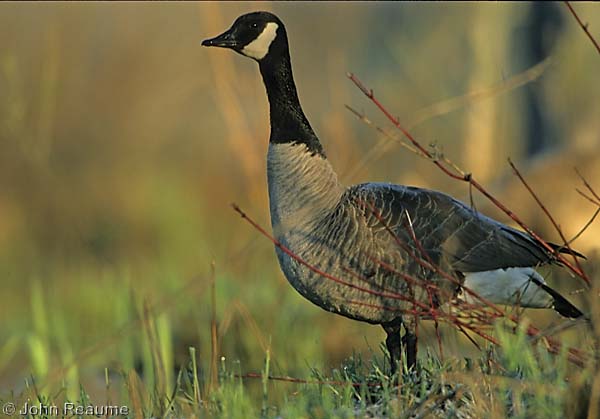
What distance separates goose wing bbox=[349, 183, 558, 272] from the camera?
159 inches

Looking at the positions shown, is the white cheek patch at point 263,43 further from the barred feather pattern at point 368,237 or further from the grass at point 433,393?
the grass at point 433,393

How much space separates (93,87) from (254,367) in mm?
4257

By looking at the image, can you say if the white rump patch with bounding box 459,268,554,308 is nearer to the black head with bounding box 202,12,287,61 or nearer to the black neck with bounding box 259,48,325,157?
the black neck with bounding box 259,48,325,157

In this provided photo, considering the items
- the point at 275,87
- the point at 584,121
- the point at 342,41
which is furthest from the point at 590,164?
the point at 275,87

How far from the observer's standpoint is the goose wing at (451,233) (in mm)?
4043

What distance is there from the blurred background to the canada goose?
220 mm

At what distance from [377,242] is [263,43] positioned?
1004mm

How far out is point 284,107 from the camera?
4305 millimetres

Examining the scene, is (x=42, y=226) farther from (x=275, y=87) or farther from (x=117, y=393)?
(x=275, y=87)

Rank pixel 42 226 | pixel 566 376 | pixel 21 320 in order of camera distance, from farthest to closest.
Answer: pixel 42 226 → pixel 21 320 → pixel 566 376

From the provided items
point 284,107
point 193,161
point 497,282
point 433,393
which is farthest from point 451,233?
point 193,161

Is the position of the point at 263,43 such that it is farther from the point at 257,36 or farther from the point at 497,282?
the point at 497,282

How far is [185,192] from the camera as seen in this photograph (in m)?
9.51

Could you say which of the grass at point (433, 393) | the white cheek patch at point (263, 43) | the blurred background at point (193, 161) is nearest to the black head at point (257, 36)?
the white cheek patch at point (263, 43)
